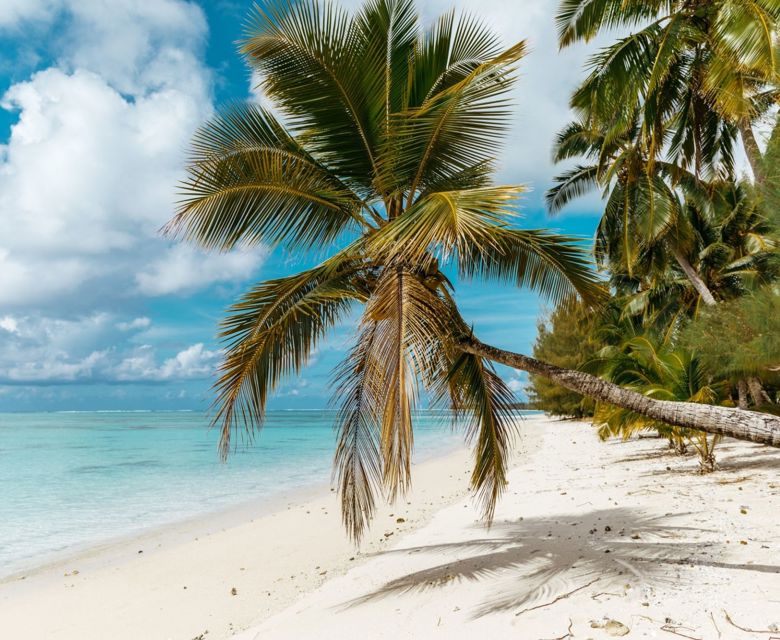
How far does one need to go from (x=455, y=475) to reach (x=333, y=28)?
13.4 meters

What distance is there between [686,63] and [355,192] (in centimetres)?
962

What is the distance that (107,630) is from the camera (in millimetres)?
5508

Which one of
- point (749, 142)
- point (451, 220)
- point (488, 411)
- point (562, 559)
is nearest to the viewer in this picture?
point (451, 220)

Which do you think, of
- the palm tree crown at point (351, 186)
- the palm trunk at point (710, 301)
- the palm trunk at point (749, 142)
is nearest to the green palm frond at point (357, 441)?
the palm tree crown at point (351, 186)

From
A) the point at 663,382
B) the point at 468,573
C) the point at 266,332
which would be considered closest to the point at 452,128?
the point at 266,332

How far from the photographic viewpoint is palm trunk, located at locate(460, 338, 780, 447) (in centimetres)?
362

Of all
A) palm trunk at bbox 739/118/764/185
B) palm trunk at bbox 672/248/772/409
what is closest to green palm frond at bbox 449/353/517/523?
palm trunk at bbox 739/118/764/185

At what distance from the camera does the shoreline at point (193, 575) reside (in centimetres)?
561

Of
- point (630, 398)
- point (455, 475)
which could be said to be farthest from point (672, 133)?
point (630, 398)

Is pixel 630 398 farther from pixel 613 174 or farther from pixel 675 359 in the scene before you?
pixel 613 174

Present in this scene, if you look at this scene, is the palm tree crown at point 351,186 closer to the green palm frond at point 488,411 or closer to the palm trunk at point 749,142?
the green palm frond at point 488,411

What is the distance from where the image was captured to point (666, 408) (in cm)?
405

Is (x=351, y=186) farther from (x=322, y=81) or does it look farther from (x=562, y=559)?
(x=562, y=559)

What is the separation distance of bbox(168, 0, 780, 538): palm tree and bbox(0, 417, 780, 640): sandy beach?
3.30 ft
